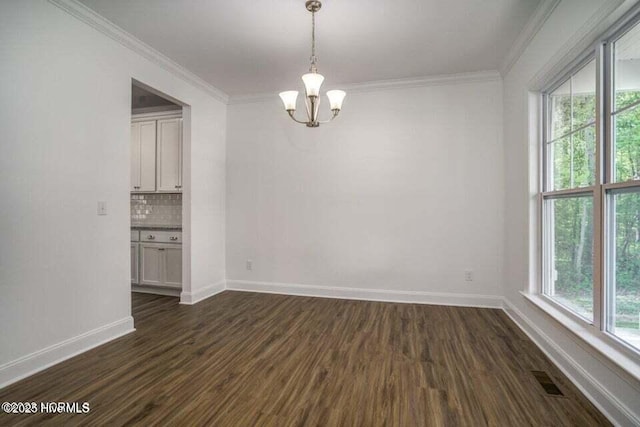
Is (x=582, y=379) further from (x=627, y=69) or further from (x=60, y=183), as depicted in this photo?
(x=60, y=183)

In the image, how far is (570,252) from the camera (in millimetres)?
2365

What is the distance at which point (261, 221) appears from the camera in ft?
14.5

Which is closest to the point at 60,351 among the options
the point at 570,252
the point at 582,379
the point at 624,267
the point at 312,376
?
the point at 312,376

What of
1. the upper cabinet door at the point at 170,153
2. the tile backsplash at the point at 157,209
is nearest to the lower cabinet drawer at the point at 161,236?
the tile backsplash at the point at 157,209

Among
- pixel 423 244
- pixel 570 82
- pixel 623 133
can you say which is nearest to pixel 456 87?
pixel 570 82

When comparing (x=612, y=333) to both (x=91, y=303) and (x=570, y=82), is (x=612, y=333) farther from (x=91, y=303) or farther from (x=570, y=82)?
(x=91, y=303)

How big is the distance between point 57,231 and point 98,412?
1.37 meters

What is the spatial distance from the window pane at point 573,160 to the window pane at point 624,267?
13.4 inches

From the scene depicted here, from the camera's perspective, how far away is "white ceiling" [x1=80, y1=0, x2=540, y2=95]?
8.20ft

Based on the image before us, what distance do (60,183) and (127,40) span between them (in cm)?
150

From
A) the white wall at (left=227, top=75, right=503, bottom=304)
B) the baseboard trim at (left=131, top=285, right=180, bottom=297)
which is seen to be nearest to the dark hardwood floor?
the white wall at (left=227, top=75, right=503, bottom=304)

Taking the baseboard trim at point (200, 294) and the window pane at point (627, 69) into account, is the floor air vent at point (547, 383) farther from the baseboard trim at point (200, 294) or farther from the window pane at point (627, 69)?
the baseboard trim at point (200, 294)

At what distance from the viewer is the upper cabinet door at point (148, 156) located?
4309 mm

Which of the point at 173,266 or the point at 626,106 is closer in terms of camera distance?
the point at 626,106
